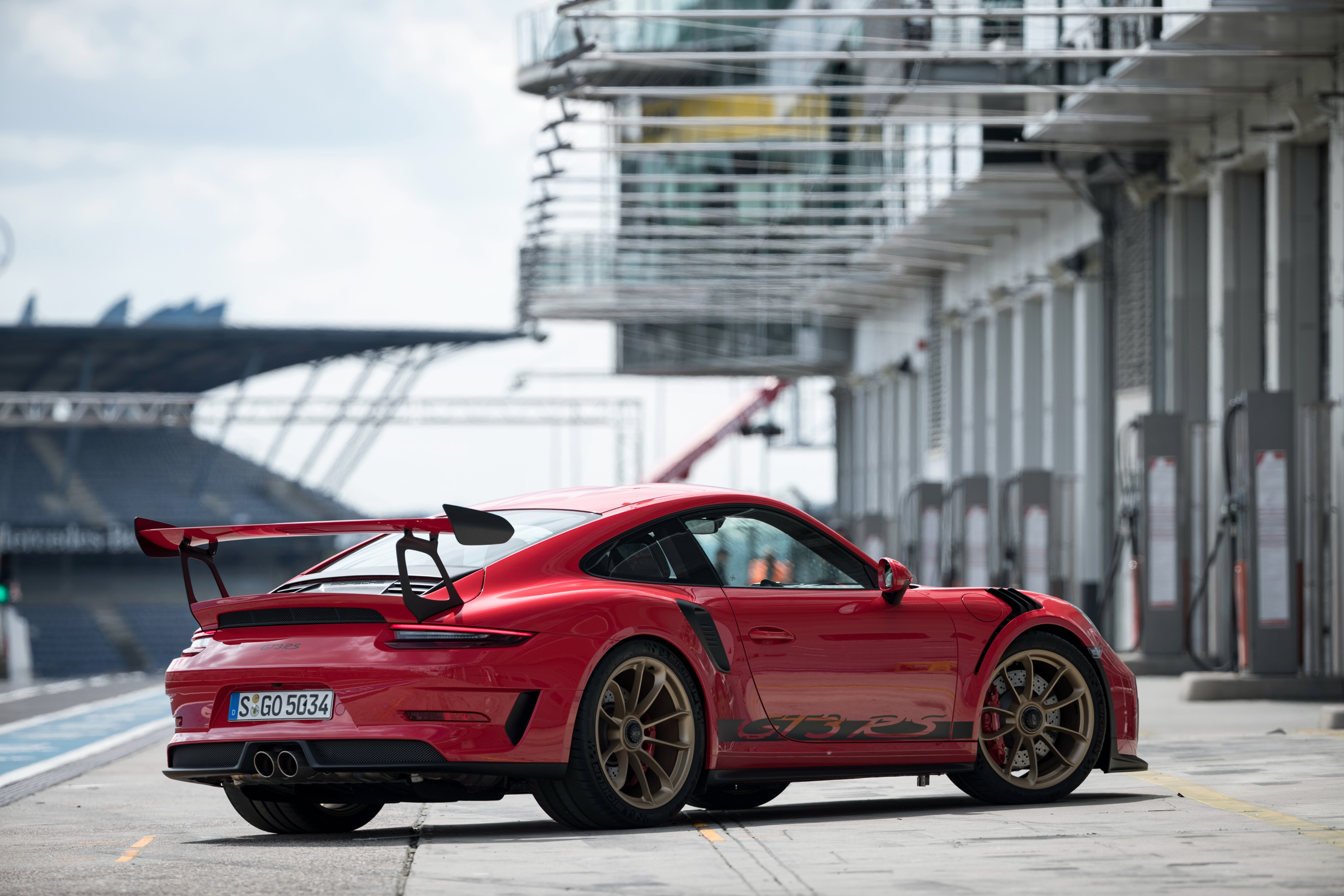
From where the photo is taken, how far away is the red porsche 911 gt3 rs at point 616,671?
23.2 feet

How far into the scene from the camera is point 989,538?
29.7m

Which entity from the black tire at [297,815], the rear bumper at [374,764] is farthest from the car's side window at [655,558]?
the black tire at [297,815]

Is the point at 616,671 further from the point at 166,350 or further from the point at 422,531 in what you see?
the point at 166,350

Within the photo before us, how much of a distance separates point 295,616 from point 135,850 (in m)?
1.12

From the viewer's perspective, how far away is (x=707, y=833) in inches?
293

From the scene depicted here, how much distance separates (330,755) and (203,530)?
1126 mm

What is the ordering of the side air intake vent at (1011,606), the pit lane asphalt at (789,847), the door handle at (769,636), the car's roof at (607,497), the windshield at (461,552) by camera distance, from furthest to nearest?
the side air intake vent at (1011,606) → the car's roof at (607,497) → the door handle at (769,636) → the windshield at (461,552) → the pit lane asphalt at (789,847)

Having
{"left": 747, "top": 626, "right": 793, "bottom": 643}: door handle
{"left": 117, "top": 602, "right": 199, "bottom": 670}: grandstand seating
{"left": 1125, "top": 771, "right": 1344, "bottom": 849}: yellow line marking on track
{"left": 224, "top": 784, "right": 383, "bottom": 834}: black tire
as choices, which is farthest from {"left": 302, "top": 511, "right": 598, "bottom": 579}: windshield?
{"left": 117, "top": 602, "right": 199, "bottom": 670}: grandstand seating

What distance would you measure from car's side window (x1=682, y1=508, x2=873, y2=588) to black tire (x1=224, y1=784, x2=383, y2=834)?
5.25 feet

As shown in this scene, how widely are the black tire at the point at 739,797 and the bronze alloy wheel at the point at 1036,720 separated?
88cm

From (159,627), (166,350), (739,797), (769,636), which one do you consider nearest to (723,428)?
(159,627)

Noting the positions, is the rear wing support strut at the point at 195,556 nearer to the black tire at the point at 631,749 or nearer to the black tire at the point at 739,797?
the black tire at the point at 631,749

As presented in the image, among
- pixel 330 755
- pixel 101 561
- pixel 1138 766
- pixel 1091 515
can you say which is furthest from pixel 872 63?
pixel 101 561

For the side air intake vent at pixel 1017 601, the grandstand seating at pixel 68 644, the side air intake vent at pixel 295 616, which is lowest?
the grandstand seating at pixel 68 644
